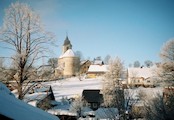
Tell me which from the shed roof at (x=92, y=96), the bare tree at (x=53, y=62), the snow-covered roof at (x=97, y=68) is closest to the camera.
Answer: the bare tree at (x=53, y=62)

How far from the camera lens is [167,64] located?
32.9 metres

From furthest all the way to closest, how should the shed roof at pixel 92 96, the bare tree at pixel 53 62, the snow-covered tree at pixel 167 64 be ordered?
the shed roof at pixel 92 96, the snow-covered tree at pixel 167 64, the bare tree at pixel 53 62

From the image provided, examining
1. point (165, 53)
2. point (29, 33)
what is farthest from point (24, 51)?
point (165, 53)

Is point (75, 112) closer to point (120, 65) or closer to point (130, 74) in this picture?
point (120, 65)

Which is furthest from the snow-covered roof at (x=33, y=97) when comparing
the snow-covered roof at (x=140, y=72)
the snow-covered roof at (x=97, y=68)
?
the snow-covered roof at (x=97, y=68)

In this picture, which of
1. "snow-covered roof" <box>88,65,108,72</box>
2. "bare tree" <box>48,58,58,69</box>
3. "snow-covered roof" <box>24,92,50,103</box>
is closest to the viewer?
"bare tree" <box>48,58,58,69</box>

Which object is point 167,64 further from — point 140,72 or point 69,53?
point 69,53

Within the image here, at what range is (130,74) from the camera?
80812mm

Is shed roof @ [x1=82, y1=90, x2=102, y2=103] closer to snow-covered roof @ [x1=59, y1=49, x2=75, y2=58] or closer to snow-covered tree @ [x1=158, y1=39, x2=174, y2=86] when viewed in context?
snow-covered tree @ [x1=158, y1=39, x2=174, y2=86]

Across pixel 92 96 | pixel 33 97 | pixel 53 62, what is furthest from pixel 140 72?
pixel 53 62

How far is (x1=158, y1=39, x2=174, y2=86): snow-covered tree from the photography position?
31903mm

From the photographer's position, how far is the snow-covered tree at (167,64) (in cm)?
3190

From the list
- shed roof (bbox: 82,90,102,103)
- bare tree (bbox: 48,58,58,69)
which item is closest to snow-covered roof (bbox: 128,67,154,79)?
shed roof (bbox: 82,90,102,103)

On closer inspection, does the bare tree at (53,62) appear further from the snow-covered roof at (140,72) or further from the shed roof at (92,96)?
the snow-covered roof at (140,72)
